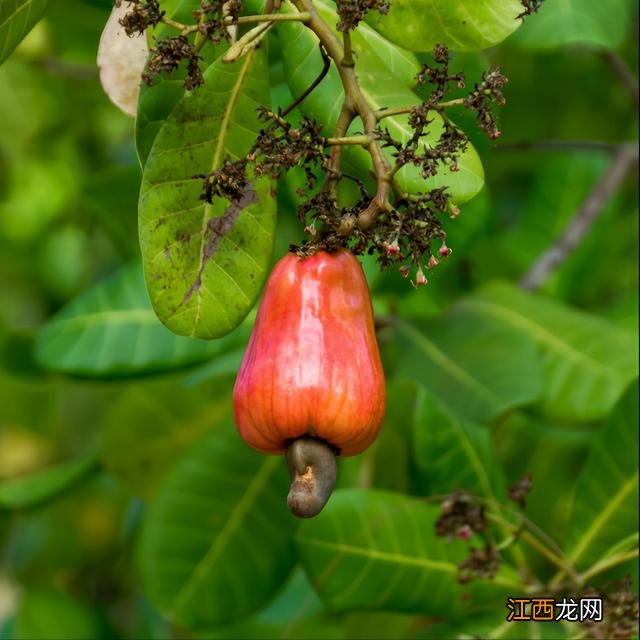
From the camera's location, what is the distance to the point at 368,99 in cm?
128

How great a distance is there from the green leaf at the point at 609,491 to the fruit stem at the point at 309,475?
2.60 feet

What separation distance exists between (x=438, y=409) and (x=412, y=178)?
0.65 m

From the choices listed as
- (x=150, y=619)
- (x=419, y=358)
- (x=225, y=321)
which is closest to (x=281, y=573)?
(x=419, y=358)

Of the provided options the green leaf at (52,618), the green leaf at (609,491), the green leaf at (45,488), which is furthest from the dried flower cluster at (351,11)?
the green leaf at (52,618)

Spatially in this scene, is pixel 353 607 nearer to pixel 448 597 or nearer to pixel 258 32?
pixel 448 597

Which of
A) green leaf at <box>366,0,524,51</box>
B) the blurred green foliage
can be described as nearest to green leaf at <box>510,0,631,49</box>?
the blurred green foliage

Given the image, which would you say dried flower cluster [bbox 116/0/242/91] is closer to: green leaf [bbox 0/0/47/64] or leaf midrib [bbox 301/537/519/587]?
green leaf [bbox 0/0/47/64]

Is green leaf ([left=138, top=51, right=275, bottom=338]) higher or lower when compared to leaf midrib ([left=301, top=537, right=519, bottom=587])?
higher

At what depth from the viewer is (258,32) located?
3.77 feet

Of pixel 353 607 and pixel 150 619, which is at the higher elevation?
pixel 353 607

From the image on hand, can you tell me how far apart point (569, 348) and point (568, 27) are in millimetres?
581

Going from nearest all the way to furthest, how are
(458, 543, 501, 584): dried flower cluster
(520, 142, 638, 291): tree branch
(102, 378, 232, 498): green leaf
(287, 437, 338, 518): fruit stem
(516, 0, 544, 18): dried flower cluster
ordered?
(287, 437, 338, 518): fruit stem < (516, 0, 544, 18): dried flower cluster < (458, 543, 501, 584): dried flower cluster < (102, 378, 232, 498): green leaf < (520, 142, 638, 291): tree branch

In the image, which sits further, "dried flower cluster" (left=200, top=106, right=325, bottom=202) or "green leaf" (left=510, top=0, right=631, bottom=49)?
"green leaf" (left=510, top=0, right=631, bottom=49)

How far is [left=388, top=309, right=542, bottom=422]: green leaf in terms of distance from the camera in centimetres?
184
